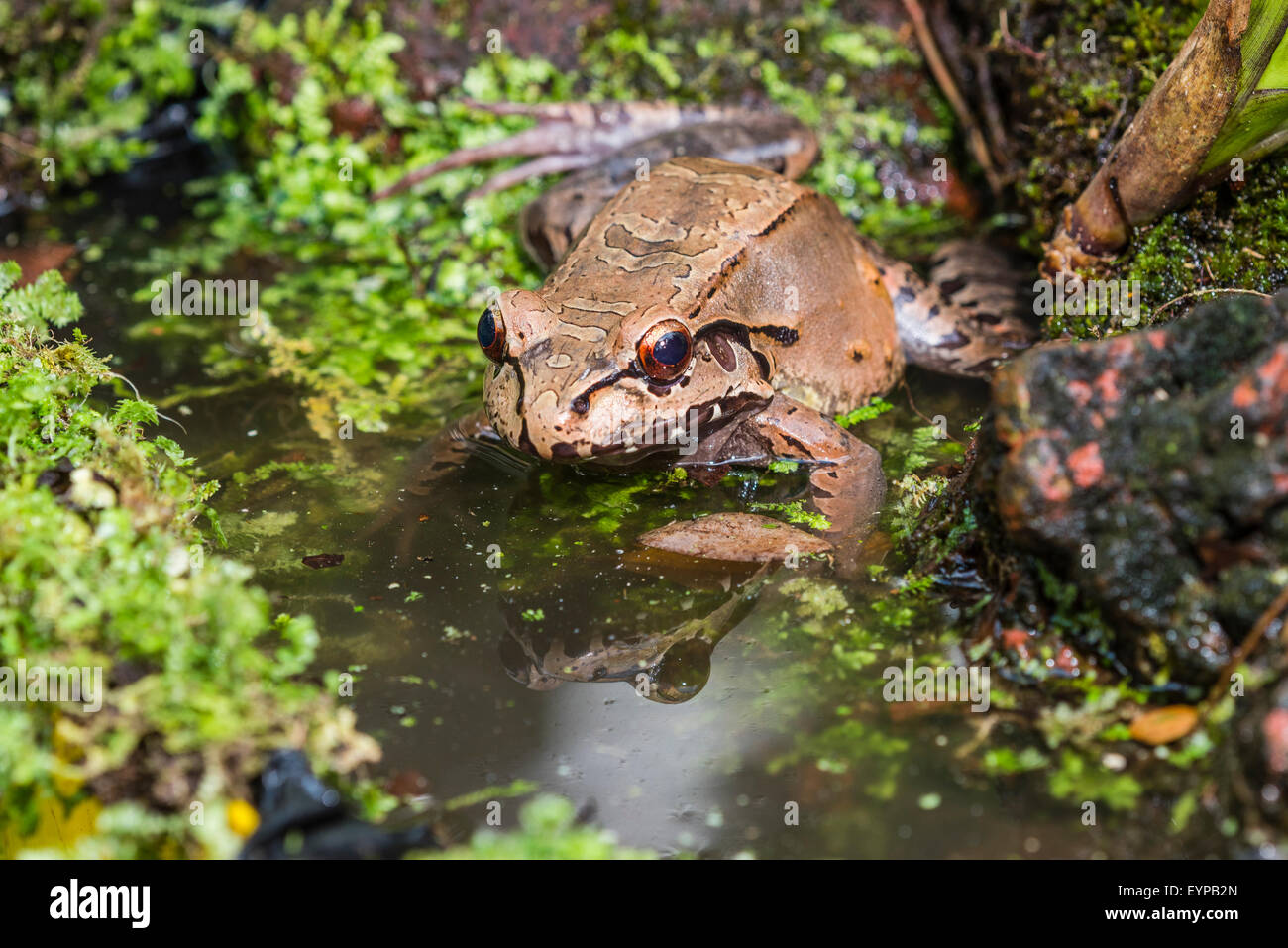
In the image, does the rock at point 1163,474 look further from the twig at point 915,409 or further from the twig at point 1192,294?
the twig at point 915,409

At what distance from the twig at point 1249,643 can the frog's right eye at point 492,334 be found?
10.0 feet

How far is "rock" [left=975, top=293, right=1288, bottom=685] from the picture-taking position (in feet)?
10.3

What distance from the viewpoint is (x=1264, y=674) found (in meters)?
3.04

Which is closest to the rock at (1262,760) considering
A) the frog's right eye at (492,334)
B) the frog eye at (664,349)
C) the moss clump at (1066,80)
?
the frog eye at (664,349)

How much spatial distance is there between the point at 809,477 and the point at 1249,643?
216 centimetres

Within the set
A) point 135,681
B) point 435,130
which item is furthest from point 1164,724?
point 435,130

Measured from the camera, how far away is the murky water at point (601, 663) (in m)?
3.20

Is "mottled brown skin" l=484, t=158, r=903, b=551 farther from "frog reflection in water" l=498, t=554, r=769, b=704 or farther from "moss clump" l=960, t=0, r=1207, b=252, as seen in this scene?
"moss clump" l=960, t=0, r=1207, b=252

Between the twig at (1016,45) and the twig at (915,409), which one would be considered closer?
the twig at (915,409)

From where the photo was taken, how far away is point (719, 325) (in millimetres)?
4863

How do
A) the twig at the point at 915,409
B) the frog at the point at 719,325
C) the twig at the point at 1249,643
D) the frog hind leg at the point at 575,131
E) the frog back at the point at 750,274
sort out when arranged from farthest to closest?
the frog hind leg at the point at 575,131 < the twig at the point at 915,409 < the frog back at the point at 750,274 < the frog at the point at 719,325 < the twig at the point at 1249,643

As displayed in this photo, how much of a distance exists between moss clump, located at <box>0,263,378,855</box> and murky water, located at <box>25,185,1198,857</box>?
0.49 m

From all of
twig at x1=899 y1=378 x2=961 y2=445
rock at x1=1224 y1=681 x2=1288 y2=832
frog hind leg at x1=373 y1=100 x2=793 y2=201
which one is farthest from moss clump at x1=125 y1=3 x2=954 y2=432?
rock at x1=1224 y1=681 x2=1288 y2=832
